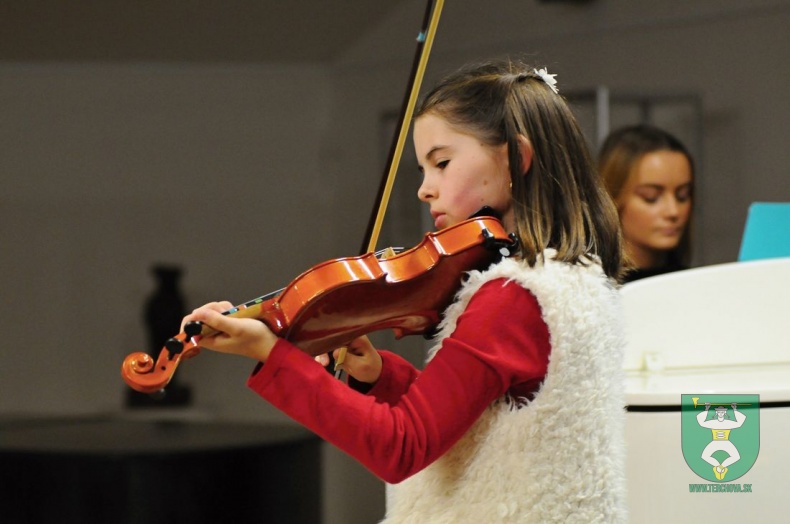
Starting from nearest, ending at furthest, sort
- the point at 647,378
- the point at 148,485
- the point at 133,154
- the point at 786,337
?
the point at 647,378, the point at 786,337, the point at 148,485, the point at 133,154

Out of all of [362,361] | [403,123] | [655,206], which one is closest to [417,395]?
[362,361]

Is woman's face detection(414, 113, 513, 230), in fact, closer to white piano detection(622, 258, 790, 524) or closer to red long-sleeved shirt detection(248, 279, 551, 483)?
red long-sleeved shirt detection(248, 279, 551, 483)

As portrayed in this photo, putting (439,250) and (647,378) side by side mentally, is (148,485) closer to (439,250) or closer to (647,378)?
(647,378)

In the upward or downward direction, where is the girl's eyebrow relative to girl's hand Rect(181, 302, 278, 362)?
upward

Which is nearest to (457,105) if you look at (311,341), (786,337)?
(311,341)

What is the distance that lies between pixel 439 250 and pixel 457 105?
6.1 inches

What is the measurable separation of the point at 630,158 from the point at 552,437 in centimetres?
126

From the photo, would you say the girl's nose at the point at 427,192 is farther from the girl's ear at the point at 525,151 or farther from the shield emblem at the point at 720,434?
the shield emblem at the point at 720,434

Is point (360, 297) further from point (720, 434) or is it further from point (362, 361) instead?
point (720, 434)

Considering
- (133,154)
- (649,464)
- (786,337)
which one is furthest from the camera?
(133,154)

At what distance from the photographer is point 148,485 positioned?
78.1 inches

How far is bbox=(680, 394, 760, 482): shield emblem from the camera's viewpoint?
1.20 meters

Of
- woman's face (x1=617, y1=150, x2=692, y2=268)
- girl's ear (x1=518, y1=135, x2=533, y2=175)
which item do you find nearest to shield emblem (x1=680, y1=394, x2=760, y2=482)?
girl's ear (x1=518, y1=135, x2=533, y2=175)

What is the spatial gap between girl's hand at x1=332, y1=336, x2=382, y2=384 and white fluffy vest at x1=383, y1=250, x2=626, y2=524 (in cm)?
13
